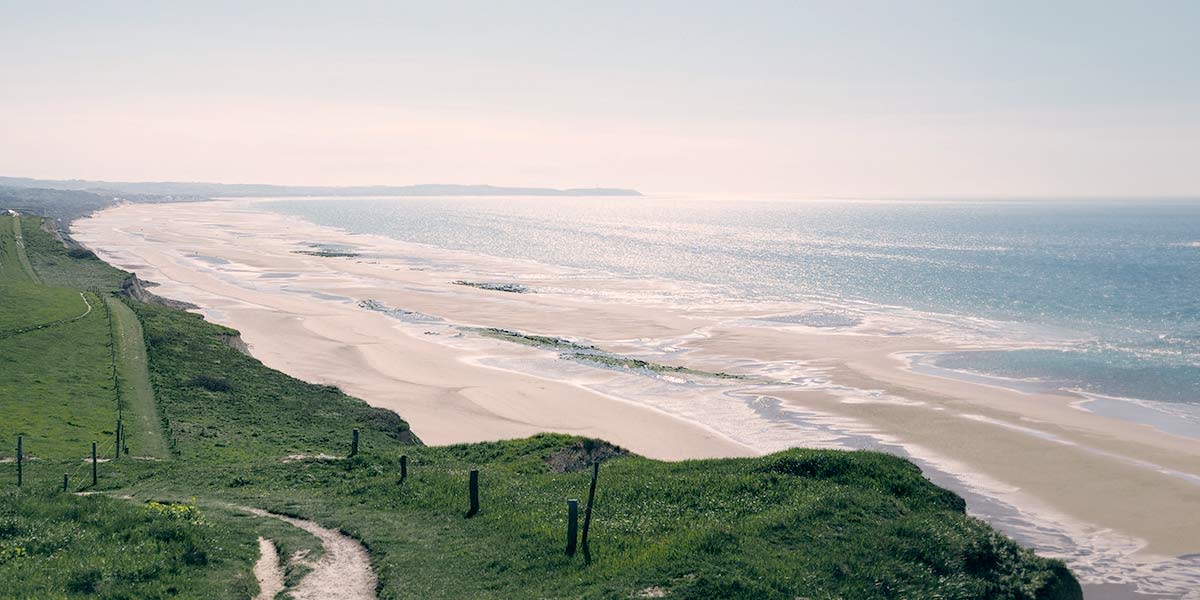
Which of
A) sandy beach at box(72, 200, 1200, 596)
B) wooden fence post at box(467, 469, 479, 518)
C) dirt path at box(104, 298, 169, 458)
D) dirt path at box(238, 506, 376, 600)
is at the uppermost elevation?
wooden fence post at box(467, 469, 479, 518)

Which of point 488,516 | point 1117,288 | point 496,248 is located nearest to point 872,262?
point 1117,288

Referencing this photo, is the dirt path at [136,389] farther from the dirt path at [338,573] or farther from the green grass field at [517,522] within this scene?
the dirt path at [338,573]

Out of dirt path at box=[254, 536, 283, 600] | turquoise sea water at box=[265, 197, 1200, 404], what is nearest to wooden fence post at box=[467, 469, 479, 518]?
dirt path at box=[254, 536, 283, 600]

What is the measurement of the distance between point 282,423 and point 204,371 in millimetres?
10607

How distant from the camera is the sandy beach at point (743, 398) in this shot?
3662cm

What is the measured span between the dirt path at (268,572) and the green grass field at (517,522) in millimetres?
348

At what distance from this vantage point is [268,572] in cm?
2081

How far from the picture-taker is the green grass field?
18984 mm

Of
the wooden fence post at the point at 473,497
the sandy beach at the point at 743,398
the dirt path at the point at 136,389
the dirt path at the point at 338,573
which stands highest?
the wooden fence post at the point at 473,497

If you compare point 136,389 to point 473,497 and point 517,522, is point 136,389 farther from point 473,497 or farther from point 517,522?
point 517,522

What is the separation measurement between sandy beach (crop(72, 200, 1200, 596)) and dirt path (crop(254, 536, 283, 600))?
24.5 m

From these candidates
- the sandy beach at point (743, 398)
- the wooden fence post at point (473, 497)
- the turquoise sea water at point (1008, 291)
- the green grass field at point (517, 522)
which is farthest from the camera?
the turquoise sea water at point (1008, 291)

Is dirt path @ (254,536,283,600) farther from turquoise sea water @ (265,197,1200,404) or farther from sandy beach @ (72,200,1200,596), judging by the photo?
turquoise sea water @ (265,197,1200,404)

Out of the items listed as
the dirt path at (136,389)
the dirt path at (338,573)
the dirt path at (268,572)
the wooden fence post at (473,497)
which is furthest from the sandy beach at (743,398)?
the dirt path at (268,572)
